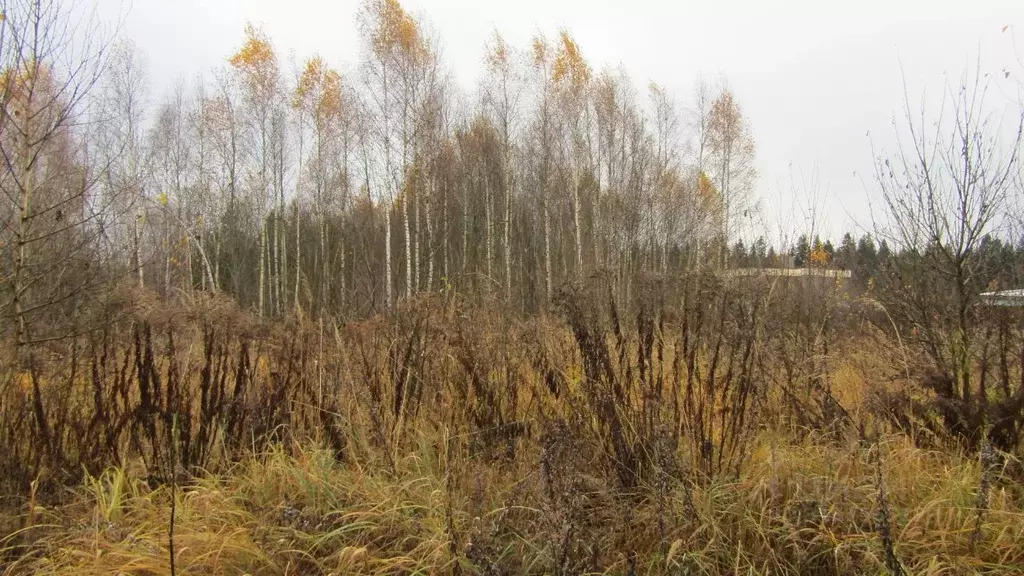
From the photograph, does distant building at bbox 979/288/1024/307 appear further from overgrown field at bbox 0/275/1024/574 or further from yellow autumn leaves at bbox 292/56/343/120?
yellow autumn leaves at bbox 292/56/343/120

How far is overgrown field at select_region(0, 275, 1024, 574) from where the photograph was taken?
7.57 feet

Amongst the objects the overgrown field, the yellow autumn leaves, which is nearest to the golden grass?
the overgrown field

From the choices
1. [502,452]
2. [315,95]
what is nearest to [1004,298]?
[502,452]

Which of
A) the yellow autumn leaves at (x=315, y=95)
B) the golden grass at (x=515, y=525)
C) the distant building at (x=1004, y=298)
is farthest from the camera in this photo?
the yellow autumn leaves at (x=315, y=95)

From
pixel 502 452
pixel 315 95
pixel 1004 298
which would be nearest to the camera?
pixel 502 452

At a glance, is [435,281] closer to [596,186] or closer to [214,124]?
[596,186]

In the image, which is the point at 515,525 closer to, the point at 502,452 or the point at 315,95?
the point at 502,452

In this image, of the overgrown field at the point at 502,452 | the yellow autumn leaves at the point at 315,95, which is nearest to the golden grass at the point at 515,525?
the overgrown field at the point at 502,452

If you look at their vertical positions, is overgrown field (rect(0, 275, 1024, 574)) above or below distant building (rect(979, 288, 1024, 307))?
below

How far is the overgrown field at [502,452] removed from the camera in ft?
7.57

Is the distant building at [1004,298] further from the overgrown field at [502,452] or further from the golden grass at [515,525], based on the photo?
the golden grass at [515,525]

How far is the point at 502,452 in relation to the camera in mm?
3232

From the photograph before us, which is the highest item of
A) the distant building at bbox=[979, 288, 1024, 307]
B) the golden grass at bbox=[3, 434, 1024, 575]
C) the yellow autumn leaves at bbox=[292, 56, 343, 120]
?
the yellow autumn leaves at bbox=[292, 56, 343, 120]

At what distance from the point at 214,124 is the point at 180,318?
22.0m
